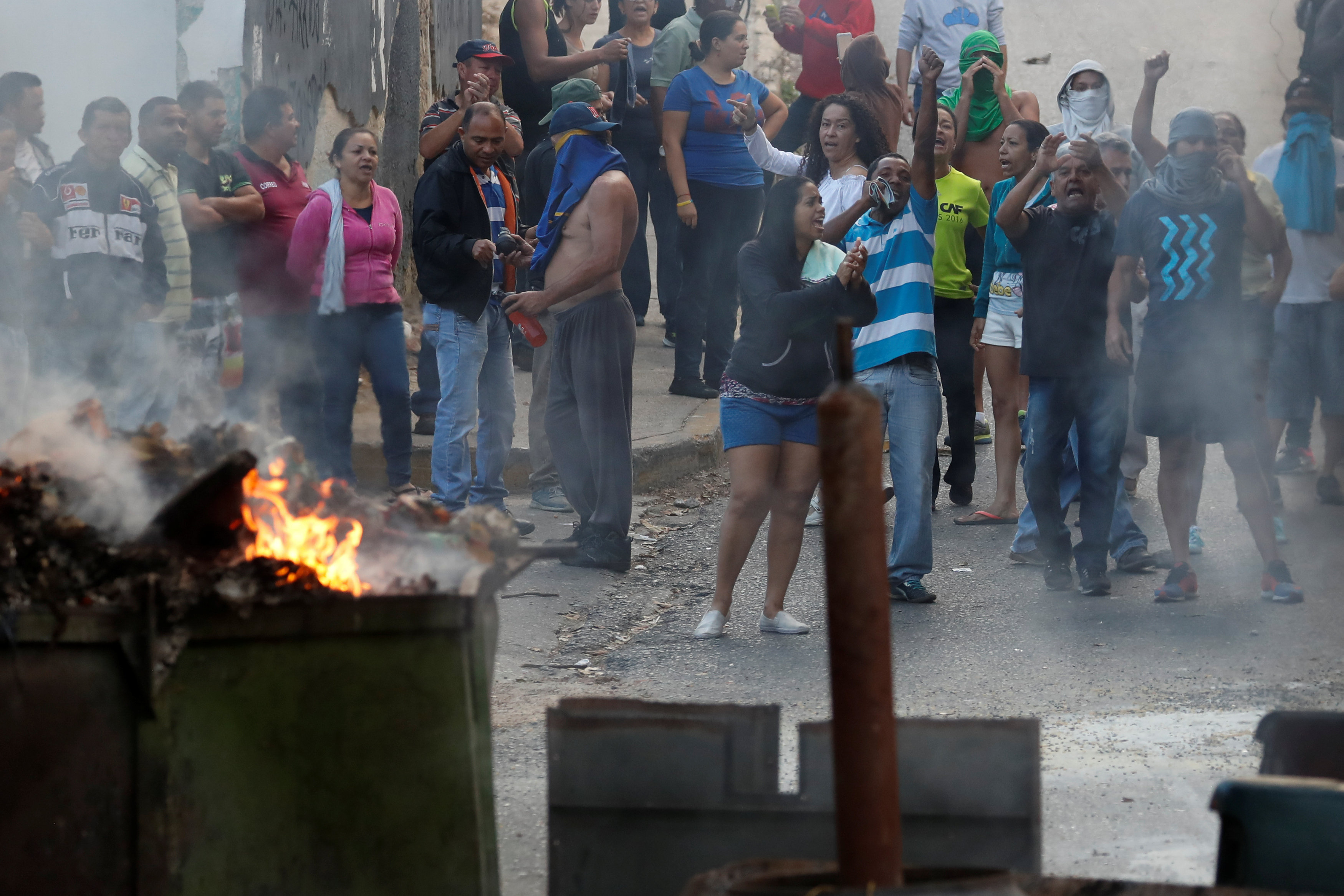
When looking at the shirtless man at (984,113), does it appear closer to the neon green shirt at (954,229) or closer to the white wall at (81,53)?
the neon green shirt at (954,229)

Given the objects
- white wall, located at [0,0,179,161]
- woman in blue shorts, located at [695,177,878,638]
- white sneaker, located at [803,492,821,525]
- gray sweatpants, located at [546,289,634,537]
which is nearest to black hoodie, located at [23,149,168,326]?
white wall, located at [0,0,179,161]

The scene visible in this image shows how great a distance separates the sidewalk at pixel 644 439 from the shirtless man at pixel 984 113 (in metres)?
2.24

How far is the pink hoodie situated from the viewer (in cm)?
670

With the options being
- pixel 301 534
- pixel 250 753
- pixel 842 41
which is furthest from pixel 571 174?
pixel 842 41

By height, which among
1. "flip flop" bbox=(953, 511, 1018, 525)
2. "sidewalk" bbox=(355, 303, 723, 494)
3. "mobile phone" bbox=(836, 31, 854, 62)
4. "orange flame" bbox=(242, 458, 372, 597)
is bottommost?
"flip flop" bbox=(953, 511, 1018, 525)

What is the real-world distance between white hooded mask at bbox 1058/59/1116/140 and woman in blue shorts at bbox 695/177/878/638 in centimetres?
306

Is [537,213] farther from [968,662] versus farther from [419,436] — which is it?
[968,662]

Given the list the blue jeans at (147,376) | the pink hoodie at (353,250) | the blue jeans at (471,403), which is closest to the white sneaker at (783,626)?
the blue jeans at (471,403)

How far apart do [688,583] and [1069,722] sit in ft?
7.93

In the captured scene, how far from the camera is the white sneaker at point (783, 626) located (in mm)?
5883

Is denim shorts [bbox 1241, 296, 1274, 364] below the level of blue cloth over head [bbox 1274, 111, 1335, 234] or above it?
below

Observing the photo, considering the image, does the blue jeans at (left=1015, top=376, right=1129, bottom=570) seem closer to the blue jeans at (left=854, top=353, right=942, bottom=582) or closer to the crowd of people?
the crowd of people

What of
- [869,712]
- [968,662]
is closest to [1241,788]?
[869,712]

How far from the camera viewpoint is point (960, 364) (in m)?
7.57
